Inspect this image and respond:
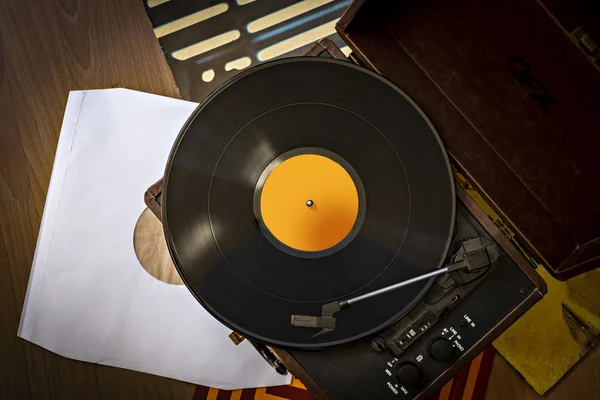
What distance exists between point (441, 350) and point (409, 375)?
0.07 m

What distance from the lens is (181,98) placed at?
132 centimetres

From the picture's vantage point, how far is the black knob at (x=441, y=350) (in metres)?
0.88

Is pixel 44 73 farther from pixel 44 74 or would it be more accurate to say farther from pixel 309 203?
pixel 309 203

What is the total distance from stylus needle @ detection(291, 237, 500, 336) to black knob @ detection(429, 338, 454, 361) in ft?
0.41

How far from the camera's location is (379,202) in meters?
0.95

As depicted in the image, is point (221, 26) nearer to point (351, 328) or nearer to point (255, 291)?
point (255, 291)

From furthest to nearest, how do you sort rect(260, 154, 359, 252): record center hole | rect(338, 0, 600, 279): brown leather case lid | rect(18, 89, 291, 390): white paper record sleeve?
1. rect(18, 89, 291, 390): white paper record sleeve
2. rect(260, 154, 359, 252): record center hole
3. rect(338, 0, 600, 279): brown leather case lid

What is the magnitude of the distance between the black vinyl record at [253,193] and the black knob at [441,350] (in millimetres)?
98

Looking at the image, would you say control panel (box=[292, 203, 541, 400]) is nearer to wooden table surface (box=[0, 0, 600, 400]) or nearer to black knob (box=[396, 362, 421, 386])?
black knob (box=[396, 362, 421, 386])

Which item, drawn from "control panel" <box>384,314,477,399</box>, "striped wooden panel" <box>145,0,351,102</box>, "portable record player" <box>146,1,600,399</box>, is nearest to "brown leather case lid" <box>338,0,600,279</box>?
"portable record player" <box>146,1,600,399</box>

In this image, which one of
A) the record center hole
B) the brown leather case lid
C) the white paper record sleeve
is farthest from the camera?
the white paper record sleeve

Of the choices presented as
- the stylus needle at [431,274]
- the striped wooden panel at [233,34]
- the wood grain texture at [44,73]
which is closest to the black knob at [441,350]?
the stylus needle at [431,274]

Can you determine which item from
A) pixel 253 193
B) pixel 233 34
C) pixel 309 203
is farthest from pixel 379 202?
pixel 233 34

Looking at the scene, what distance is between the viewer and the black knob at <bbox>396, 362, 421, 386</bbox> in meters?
0.88
